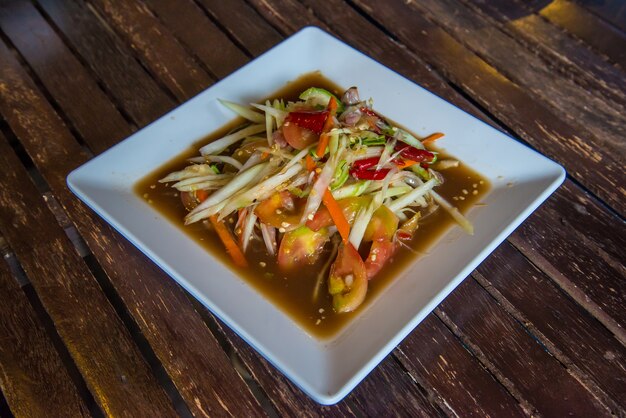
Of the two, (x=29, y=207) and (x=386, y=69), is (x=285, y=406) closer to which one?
(x=29, y=207)

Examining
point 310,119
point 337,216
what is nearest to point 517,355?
point 337,216

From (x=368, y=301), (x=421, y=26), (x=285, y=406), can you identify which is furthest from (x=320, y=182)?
(x=421, y=26)

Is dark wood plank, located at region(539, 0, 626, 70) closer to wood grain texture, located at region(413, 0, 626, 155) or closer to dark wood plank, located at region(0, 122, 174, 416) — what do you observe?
wood grain texture, located at region(413, 0, 626, 155)

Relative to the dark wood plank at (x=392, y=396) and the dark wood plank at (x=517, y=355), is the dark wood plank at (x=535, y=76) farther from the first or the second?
the dark wood plank at (x=392, y=396)

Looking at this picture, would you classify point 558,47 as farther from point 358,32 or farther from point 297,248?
point 297,248

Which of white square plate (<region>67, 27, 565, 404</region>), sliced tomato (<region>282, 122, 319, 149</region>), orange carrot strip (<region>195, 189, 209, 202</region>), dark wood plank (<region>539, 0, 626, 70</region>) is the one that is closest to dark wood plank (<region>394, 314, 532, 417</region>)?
white square plate (<region>67, 27, 565, 404</region>)
